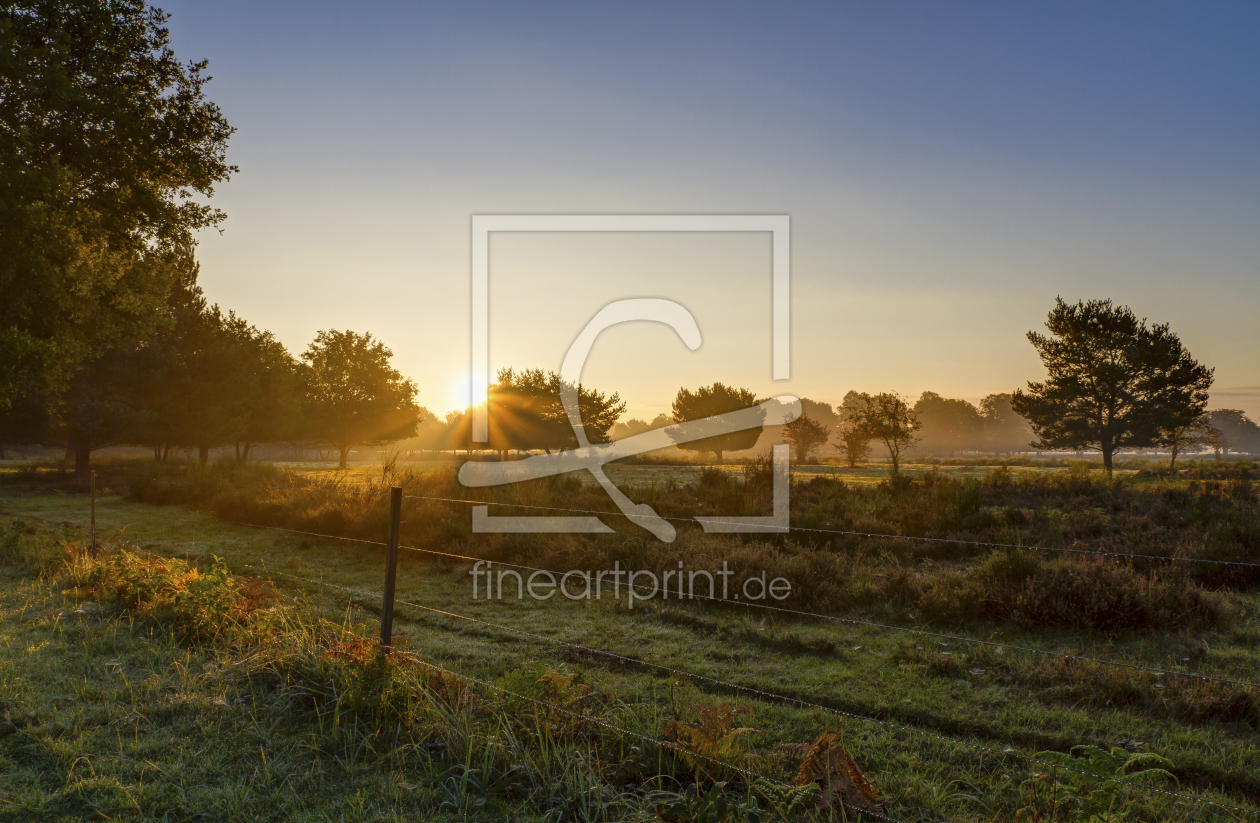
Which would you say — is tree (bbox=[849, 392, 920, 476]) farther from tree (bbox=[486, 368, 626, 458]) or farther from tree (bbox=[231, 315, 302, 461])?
tree (bbox=[231, 315, 302, 461])

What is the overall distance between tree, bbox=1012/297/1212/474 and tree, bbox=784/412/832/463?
57.9 ft

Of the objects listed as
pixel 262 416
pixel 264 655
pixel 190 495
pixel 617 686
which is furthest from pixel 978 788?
pixel 262 416

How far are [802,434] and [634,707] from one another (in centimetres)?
5761

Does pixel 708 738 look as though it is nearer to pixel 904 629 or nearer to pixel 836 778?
pixel 836 778

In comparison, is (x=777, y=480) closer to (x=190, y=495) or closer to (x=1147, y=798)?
(x=1147, y=798)

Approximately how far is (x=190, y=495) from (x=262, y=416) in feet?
78.0

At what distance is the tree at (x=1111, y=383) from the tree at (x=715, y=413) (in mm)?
24649

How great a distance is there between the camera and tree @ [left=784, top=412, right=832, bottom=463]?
58219mm

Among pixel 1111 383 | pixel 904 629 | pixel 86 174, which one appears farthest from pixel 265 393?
pixel 1111 383

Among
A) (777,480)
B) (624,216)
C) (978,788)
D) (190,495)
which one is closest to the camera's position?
(978,788)

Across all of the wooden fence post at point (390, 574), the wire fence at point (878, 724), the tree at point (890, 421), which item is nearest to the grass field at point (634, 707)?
the wire fence at point (878, 724)

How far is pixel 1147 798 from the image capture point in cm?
424

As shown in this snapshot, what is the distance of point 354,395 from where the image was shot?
5906cm

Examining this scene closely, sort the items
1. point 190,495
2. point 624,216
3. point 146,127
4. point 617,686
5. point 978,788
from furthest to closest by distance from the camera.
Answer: point 190,495 < point 146,127 < point 624,216 < point 617,686 < point 978,788
